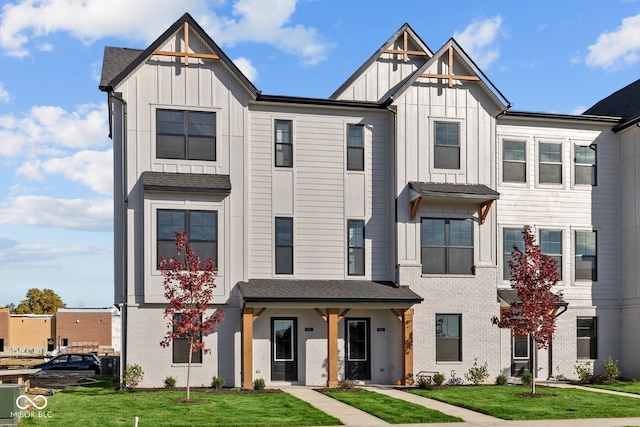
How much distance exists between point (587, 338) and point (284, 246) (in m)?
12.6

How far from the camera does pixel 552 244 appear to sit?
33000 millimetres

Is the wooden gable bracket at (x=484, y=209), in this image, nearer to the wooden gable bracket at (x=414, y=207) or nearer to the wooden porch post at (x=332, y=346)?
the wooden gable bracket at (x=414, y=207)

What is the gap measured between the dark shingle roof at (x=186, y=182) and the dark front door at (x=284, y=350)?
5072mm

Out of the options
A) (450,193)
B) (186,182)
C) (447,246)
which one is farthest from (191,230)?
(447,246)

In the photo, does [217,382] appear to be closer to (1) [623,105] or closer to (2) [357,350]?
(2) [357,350]

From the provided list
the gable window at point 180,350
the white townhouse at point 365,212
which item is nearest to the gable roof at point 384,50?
the white townhouse at point 365,212

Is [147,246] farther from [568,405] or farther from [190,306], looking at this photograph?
[568,405]

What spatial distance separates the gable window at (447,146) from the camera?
31078 millimetres

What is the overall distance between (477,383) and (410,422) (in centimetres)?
1020

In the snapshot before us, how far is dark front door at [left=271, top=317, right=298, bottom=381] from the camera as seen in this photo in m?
29.4

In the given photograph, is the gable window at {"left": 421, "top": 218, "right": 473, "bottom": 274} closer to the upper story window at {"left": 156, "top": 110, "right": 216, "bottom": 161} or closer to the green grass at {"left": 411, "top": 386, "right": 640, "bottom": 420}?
the green grass at {"left": 411, "top": 386, "right": 640, "bottom": 420}

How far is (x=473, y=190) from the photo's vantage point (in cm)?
3041

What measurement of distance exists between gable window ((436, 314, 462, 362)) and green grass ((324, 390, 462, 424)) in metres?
4.47

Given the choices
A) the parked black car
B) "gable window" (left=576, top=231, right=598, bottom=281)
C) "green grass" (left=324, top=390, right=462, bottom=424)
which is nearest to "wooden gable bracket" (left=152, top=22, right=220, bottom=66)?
"green grass" (left=324, top=390, right=462, bottom=424)
